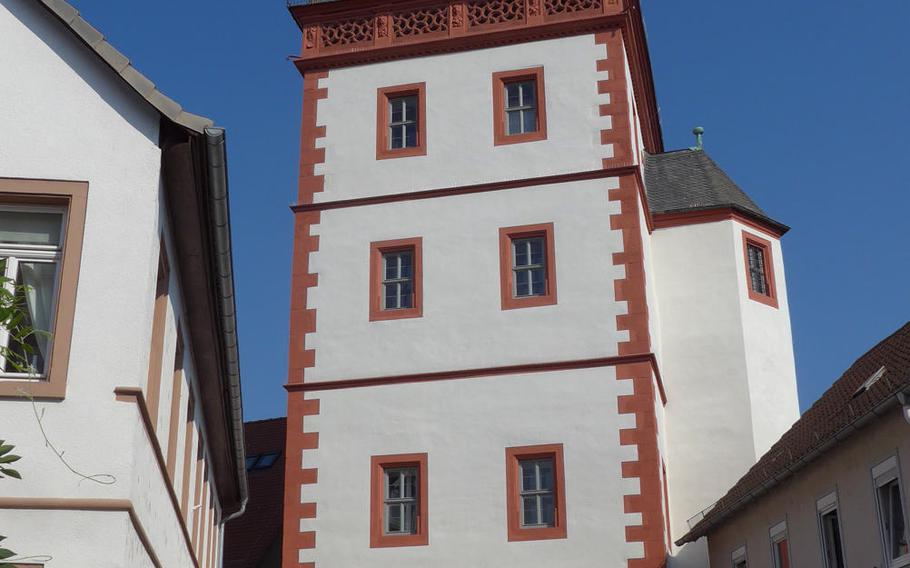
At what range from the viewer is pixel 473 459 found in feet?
65.5

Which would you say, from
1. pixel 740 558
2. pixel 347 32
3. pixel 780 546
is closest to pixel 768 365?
pixel 740 558

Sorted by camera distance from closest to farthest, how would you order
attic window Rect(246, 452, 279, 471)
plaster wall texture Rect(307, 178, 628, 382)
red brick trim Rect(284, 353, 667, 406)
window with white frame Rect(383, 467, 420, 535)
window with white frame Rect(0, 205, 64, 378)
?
window with white frame Rect(0, 205, 64, 378), window with white frame Rect(383, 467, 420, 535), red brick trim Rect(284, 353, 667, 406), plaster wall texture Rect(307, 178, 628, 382), attic window Rect(246, 452, 279, 471)

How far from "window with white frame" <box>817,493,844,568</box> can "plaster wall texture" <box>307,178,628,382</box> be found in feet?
18.6

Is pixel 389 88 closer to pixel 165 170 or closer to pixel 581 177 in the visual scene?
pixel 581 177

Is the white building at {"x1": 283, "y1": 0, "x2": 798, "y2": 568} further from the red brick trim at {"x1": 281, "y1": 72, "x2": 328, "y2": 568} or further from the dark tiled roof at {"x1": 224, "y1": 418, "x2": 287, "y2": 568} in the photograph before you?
the dark tiled roof at {"x1": 224, "y1": 418, "x2": 287, "y2": 568}

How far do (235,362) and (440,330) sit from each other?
7462 mm

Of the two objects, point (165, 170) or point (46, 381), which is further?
Result: point (165, 170)

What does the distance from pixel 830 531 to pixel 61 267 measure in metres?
9.15

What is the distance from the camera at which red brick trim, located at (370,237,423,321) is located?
69.3ft

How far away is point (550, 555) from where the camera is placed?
1925 cm

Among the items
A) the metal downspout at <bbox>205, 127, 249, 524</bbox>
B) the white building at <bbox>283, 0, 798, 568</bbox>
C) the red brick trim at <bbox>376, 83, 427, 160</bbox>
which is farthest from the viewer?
the red brick trim at <bbox>376, 83, 427, 160</bbox>

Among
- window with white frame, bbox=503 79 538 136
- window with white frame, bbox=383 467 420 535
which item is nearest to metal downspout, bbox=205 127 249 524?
window with white frame, bbox=383 467 420 535

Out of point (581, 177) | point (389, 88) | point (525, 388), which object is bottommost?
point (525, 388)

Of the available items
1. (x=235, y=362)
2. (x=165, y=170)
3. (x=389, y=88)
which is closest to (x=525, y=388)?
(x=389, y=88)
